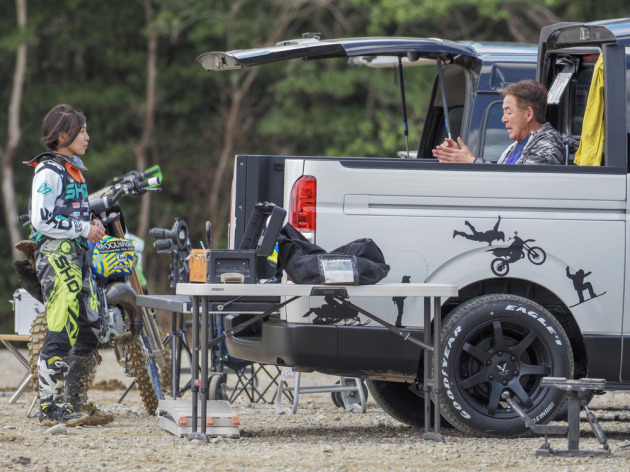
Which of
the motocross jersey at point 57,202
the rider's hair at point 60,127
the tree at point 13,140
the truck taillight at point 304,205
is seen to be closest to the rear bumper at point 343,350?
the truck taillight at point 304,205

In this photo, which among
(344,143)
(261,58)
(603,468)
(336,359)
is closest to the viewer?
(603,468)

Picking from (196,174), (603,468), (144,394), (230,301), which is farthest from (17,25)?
(603,468)

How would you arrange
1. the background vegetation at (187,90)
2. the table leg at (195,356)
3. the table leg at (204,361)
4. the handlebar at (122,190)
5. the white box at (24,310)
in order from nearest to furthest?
the table leg at (204,361)
the table leg at (195,356)
the handlebar at (122,190)
the white box at (24,310)
the background vegetation at (187,90)

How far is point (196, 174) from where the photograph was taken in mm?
22562

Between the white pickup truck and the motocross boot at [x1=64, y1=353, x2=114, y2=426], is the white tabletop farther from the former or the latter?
the motocross boot at [x1=64, y1=353, x2=114, y2=426]

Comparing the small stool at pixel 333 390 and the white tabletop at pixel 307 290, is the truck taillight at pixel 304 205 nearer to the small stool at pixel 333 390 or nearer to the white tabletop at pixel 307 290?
the white tabletop at pixel 307 290

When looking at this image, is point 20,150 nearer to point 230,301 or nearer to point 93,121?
point 93,121

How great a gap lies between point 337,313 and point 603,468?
1561 millimetres

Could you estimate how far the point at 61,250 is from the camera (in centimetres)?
670

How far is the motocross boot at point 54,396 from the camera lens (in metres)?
6.66

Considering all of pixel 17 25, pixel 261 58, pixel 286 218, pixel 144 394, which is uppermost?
pixel 17 25

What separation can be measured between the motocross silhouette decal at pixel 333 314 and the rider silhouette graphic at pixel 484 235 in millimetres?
689

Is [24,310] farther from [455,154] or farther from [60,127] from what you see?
[455,154]

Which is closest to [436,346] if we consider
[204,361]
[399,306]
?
[399,306]
